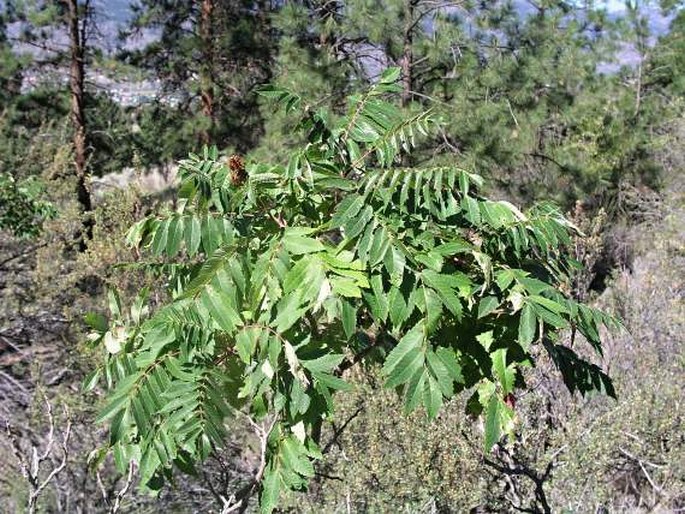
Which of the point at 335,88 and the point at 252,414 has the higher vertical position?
the point at 252,414

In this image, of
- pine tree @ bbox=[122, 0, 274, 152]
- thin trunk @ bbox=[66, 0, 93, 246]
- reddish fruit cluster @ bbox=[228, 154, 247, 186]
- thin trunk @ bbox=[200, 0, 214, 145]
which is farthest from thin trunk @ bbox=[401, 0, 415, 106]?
reddish fruit cluster @ bbox=[228, 154, 247, 186]

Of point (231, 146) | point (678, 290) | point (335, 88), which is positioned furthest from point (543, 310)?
point (231, 146)

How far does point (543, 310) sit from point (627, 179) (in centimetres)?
1486

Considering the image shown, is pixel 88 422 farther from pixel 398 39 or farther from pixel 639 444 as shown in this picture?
pixel 398 39

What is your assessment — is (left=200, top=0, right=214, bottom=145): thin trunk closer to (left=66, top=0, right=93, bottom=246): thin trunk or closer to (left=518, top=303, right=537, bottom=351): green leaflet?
(left=66, top=0, right=93, bottom=246): thin trunk

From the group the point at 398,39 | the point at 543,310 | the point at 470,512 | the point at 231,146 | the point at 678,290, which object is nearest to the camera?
the point at 543,310

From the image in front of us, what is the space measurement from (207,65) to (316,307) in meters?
13.3

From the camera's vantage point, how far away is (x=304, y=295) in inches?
76.1

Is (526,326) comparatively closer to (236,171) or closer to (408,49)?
(236,171)

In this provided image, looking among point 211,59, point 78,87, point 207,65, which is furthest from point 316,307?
point 211,59

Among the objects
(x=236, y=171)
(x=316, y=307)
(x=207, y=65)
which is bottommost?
(x=207, y=65)

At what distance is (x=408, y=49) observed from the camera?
450 inches

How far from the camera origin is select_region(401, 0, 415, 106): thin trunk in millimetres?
11258

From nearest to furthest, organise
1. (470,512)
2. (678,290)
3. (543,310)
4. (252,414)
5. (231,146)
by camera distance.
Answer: (543,310)
(252,414)
(470,512)
(678,290)
(231,146)
